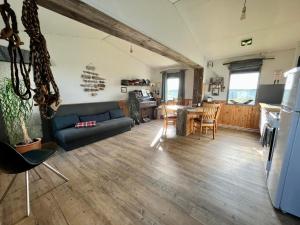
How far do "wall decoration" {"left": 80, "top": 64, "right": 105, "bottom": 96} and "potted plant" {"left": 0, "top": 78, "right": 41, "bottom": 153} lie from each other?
1640 mm

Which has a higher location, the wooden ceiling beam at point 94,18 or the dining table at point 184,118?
the wooden ceiling beam at point 94,18

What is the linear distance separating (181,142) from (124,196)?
2.03 metres

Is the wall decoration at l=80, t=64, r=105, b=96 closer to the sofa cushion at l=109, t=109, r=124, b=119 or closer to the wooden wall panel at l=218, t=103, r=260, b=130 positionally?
the sofa cushion at l=109, t=109, r=124, b=119

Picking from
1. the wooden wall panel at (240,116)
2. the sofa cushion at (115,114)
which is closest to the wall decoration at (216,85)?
the wooden wall panel at (240,116)

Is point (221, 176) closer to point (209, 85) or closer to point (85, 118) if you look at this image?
point (85, 118)

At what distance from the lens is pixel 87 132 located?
311 cm

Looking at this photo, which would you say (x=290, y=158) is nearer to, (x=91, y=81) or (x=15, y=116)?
(x=15, y=116)

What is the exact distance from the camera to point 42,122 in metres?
3.14

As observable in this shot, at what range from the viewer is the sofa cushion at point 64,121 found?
314 cm

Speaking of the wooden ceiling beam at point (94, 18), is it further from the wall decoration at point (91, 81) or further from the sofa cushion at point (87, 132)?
the wall decoration at point (91, 81)

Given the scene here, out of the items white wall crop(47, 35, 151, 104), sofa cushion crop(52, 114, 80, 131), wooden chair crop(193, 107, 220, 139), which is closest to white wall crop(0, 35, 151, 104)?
white wall crop(47, 35, 151, 104)

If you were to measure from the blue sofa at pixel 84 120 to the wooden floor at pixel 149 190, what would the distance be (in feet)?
1.02

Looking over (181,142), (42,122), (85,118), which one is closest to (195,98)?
(181,142)

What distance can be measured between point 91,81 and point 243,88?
4.93 meters
